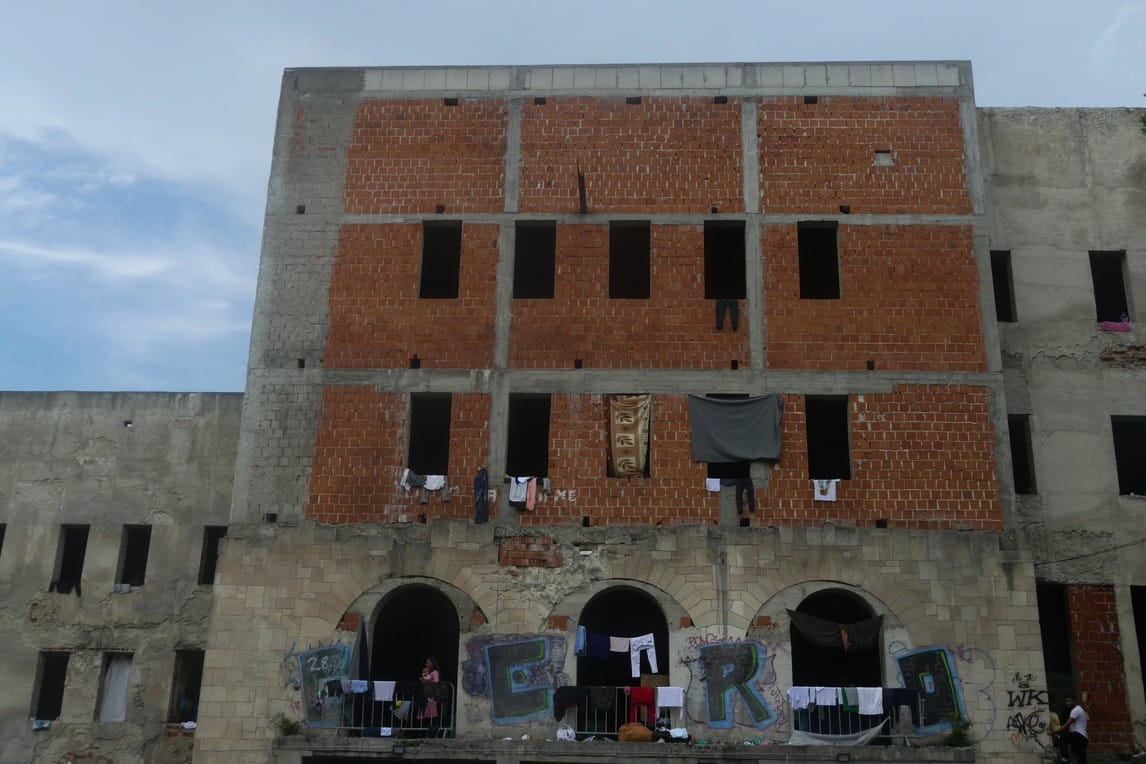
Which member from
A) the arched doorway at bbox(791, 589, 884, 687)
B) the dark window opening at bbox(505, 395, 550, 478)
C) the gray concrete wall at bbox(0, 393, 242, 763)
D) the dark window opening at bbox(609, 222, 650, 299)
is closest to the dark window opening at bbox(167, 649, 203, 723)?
the gray concrete wall at bbox(0, 393, 242, 763)

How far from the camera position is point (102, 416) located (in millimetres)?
32656

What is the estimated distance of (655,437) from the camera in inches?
1047

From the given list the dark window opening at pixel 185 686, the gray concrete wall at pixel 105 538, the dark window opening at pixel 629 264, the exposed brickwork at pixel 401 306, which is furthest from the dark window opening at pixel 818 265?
the dark window opening at pixel 185 686

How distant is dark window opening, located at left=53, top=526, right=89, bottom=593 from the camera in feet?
104

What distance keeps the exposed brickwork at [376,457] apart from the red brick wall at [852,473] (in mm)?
1795

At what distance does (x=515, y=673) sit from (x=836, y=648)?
7.28 meters

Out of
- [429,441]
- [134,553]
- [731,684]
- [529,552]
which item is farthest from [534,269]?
[134,553]

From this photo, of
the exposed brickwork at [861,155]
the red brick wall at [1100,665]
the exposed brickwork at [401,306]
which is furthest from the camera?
the exposed brickwork at [861,155]

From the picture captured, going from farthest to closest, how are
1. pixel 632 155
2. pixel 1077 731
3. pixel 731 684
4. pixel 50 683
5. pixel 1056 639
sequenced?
pixel 50 683 → pixel 632 155 → pixel 1056 639 → pixel 731 684 → pixel 1077 731

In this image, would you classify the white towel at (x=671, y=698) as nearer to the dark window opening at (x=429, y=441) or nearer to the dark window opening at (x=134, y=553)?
the dark window opening at (x=429, y=441)

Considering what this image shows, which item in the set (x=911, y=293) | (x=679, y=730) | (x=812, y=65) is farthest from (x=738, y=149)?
(x=679, y=730)

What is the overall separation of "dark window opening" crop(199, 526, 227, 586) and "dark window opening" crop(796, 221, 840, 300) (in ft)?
56.6

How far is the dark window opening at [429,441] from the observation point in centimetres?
2975

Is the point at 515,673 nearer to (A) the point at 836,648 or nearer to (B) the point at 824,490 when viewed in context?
(A) the point at 836,648
